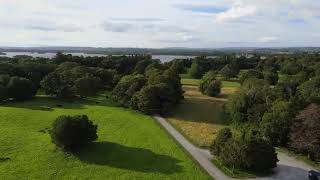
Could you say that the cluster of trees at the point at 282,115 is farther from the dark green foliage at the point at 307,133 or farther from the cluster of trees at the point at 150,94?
the cluster of trees at the point at 150,94

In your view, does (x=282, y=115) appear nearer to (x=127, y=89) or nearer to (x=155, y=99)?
(x=155, y=99)

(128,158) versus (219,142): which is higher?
(219,142)

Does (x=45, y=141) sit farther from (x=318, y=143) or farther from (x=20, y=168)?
(x=318, y=143)

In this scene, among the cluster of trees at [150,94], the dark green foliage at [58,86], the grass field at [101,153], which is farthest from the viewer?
the dark green foliage at [58,86]

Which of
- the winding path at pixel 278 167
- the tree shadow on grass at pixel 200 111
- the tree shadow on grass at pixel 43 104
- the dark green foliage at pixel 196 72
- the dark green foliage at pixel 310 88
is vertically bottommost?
the tree shadow on grass at pixel 200 111

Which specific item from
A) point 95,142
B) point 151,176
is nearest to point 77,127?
point 95,142

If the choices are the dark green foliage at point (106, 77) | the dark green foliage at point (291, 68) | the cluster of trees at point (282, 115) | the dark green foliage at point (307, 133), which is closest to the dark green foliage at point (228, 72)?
the dark green foliage at point (291, 68)

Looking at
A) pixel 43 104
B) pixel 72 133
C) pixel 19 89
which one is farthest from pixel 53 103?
pixel 72 133
